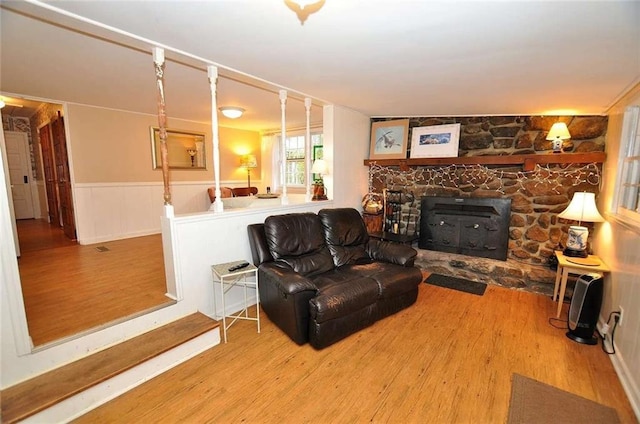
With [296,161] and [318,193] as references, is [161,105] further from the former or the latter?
[296,161]

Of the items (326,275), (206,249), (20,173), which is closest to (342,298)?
(326,275)

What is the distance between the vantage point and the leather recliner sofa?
2.31 metres

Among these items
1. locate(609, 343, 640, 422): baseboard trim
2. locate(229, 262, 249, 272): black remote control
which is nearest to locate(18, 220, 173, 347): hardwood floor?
locate(229, 262, 249, 272): black remote control

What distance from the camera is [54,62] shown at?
2.59 meters

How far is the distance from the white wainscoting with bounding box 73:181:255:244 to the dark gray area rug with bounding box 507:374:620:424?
5.58 metres

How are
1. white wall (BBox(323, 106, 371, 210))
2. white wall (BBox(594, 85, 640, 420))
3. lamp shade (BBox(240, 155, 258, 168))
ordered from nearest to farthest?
white wall (BBox(594, 85, 640, 420)) → white wall (BBox(323, 106, 371, 210)) → lamp shade (BBox(240, 155, 258, 168))

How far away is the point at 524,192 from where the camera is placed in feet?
12.0

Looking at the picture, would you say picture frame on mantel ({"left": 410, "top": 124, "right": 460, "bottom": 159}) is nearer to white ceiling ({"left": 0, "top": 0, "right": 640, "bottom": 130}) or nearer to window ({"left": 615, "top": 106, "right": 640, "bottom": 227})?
white ceiling ({"left": 0, "top": 0, "right": 640, "bottom": 130})

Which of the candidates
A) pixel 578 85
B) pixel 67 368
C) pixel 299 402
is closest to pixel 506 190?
pixel 578 85

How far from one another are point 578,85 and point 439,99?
46.8 inches

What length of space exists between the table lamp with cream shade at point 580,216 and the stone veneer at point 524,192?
63cm

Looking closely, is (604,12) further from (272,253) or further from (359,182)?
(359,182)

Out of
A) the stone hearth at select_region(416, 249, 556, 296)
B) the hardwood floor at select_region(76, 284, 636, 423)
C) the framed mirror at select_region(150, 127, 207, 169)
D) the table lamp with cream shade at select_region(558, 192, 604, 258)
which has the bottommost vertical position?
the hardwood floor at select_region(76, 284, 636, 423)

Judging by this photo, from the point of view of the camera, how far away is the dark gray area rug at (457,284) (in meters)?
3.54
